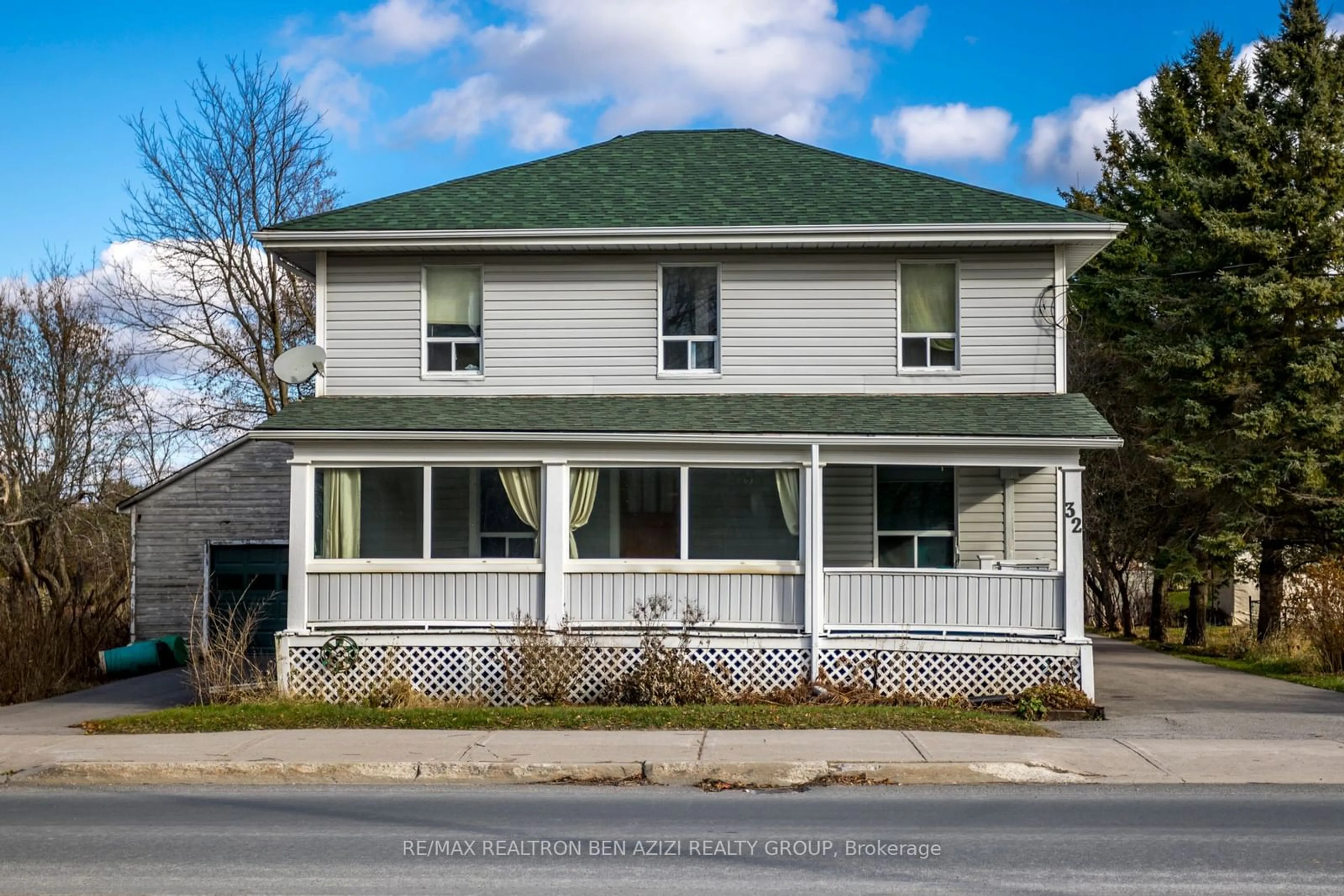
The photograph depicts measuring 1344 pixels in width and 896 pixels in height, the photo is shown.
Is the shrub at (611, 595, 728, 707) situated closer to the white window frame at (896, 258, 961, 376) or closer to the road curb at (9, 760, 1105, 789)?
the road curb at (9, 760, 1105, 789)

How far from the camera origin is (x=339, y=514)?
17.1 m

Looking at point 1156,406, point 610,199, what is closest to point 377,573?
point 610,199

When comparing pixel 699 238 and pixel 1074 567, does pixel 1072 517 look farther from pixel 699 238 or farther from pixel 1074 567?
pixel 699 238

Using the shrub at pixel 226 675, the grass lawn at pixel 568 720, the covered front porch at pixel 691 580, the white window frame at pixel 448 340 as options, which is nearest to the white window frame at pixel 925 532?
the covered front porch at pixel 691 580

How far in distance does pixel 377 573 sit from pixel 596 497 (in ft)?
12.9

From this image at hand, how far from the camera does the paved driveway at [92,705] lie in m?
15.1

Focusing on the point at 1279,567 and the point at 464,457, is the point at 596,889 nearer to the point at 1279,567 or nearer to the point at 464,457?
the point at 464,457

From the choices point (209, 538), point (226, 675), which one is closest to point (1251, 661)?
point (226, 675)

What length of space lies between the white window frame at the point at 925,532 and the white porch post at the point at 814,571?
255cm

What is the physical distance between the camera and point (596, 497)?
19.5m

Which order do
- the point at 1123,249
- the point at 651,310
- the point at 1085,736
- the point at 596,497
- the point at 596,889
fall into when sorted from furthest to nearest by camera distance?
the point at 1123,249 < the point at 596,497 < the point at 651,310 < the point at 1085,736 < the point at 596,889

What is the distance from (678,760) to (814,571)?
503 centimetres

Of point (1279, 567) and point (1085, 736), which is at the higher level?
point (1279, 567)

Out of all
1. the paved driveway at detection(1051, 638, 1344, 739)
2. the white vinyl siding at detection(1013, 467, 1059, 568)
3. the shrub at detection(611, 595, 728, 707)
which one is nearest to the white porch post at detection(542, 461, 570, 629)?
the shrub at detection(611, 595, 728, 707)
